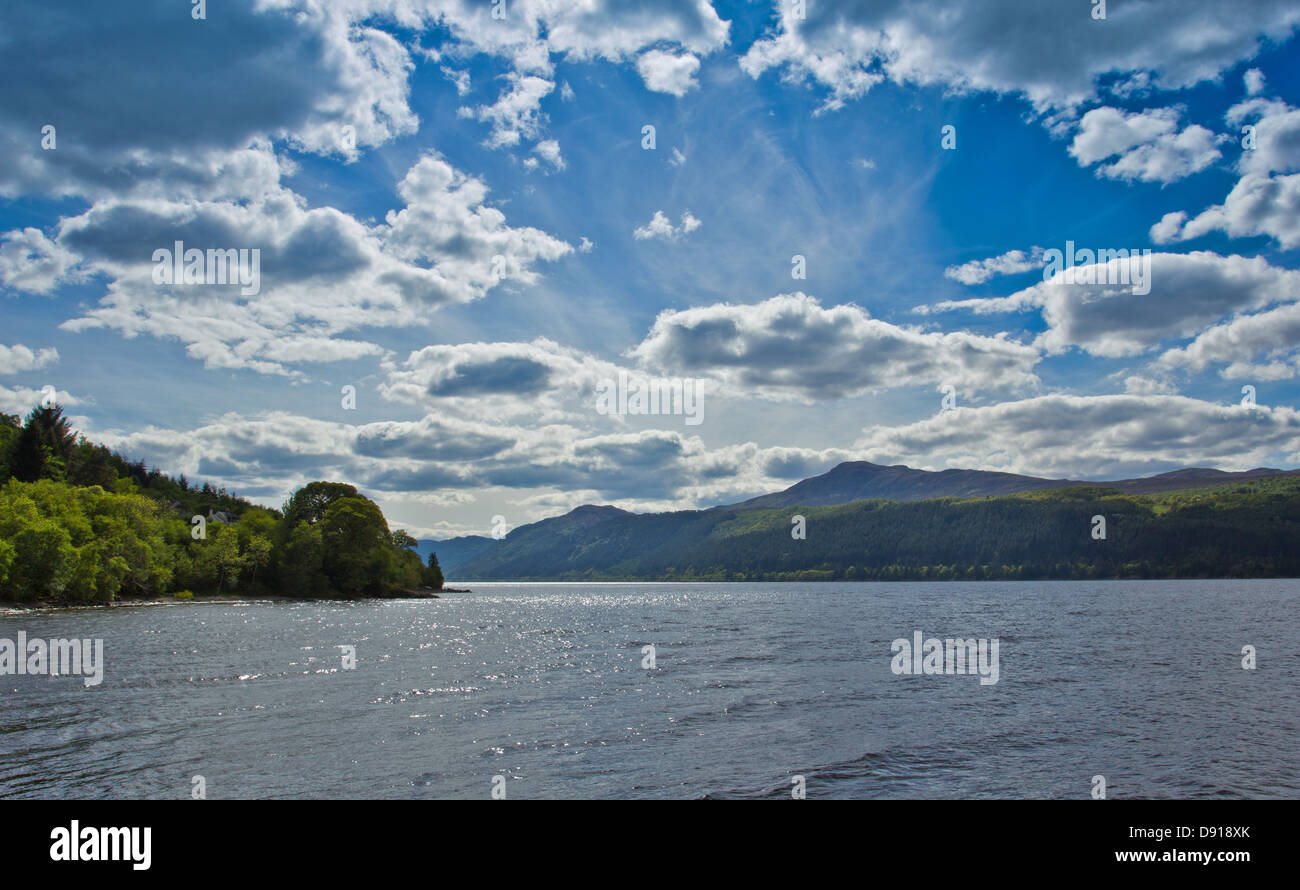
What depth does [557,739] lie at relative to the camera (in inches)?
1054

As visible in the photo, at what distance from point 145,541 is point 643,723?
113m

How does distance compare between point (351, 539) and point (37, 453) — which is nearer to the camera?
point (37, 453)

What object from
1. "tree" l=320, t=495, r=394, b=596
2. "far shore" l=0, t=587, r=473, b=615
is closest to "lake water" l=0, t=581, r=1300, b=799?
"far shore" l=0, t=587, r=473, b=615

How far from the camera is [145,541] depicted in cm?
11238

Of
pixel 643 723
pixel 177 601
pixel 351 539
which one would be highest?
pixel 351 539

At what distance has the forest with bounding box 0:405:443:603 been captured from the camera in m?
89.4

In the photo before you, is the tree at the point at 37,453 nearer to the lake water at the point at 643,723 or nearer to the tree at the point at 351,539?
the tree at the point at 351,539

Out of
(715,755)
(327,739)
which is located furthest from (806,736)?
(327,739)

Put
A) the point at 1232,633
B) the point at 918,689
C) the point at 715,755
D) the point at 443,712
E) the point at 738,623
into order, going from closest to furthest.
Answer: the point at 715,755
the point at 443,712
the point at 918,689
the point at 1232,633
the point at 738,623

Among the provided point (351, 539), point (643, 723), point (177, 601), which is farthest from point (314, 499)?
point (643, 723)

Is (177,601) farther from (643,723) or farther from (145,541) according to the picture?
(643,723)
